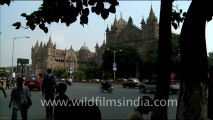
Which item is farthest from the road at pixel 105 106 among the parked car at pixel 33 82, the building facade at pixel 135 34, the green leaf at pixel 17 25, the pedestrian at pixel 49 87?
the building facade at pixel 135 34

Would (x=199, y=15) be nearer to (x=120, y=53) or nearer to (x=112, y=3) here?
(x=112, y=3)

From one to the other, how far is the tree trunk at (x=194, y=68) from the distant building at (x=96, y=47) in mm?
108742

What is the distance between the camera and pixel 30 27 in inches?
255

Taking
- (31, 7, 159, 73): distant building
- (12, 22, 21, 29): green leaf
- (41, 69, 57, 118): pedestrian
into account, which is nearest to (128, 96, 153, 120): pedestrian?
(12, 22, 21, 29): green leaf

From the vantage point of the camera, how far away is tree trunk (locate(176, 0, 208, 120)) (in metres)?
5.31

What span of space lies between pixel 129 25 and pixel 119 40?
7499 mm

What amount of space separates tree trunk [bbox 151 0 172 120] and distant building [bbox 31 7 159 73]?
10784 centimetres

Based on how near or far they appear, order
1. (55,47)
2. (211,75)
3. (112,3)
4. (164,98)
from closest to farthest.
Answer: (112,3), (164,98), (211,75), (55,47)

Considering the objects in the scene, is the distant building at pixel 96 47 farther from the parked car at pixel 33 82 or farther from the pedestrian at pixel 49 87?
the pedestrian at pixel 49 87

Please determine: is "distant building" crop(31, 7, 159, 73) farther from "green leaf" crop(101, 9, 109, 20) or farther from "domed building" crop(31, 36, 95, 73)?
"green leaf" crop(101, 9, 109, 20)

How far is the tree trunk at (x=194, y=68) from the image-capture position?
5312 millimetres

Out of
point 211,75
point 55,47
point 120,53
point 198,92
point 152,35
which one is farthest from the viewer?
point 55,47

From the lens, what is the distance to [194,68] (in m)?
5.36

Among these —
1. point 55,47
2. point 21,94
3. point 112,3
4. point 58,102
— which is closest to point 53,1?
point 112,3
